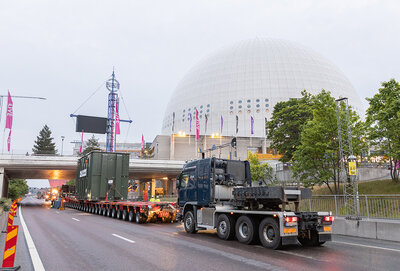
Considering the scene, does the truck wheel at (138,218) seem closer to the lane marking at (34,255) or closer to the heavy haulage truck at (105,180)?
the heavy haulage truck at (105,180)

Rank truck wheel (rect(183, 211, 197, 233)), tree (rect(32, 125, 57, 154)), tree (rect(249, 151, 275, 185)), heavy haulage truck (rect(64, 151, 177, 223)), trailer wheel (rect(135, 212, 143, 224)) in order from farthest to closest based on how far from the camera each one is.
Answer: tree (rect(32, 125, 57, 154))
tree (rect(249, 151, 275, 185))
heavy haulage truck (rect(64, 151, 177, 223))
trailer wheel (rect(135, 212, 143, 224))
truck wheel (rect(183, 211, 197, 233))

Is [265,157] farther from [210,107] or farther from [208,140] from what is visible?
[210,107]

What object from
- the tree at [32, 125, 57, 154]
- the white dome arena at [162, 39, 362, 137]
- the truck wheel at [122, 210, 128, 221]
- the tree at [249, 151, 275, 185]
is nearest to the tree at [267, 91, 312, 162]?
the tree at [249, 151, 275, 185]

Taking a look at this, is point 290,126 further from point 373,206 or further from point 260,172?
point 373,206

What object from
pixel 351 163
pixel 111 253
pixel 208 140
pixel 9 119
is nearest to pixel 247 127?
pixel 208 140

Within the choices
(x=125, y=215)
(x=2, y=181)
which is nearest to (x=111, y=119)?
(x=2, y=181)

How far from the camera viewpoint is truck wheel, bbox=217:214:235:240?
447 inches

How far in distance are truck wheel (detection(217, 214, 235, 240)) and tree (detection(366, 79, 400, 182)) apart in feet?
52.9

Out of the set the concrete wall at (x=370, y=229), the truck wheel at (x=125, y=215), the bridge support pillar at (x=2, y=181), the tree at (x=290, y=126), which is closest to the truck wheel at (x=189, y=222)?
the concrete wall at (x=370, y=229)

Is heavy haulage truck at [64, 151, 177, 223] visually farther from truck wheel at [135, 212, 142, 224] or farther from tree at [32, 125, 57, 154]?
tree at [32, 125, 57, 154]

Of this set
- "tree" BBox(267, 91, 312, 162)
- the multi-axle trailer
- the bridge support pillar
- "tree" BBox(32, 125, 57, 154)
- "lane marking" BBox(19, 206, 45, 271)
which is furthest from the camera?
"tree" BBox(32, 125, 57, 154)

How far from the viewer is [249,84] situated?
9094 cm

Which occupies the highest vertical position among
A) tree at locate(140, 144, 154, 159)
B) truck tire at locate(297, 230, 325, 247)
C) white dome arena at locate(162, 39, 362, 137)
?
white dome arena at locate(162, 39, 362, 137)

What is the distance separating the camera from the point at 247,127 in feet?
282
